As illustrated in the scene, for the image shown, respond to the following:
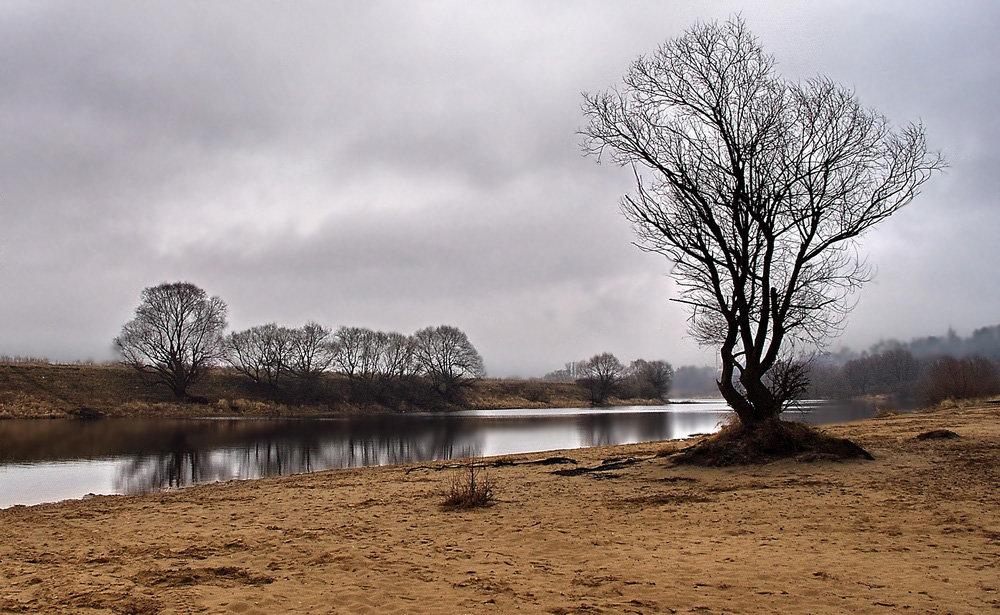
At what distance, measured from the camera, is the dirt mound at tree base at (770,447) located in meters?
12.0

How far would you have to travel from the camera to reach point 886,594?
4.62 m

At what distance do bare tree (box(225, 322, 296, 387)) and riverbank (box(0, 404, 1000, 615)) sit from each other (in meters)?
55.6

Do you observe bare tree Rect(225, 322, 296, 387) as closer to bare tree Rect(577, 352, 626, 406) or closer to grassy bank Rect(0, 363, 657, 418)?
grassy bank Rect(0, 363, 657, 418)

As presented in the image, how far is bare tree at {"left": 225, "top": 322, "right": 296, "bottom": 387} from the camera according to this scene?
210 ft

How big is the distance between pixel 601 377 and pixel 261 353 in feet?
174

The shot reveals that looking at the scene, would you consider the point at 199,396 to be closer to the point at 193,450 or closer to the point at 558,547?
the point at 193,450

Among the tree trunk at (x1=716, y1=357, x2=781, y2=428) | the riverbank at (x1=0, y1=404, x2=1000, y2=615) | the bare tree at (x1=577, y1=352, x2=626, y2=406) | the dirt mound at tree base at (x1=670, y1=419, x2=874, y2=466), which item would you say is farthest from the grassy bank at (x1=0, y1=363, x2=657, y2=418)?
the tree trunk at (x1=716, y1=357, x2=781, y2=428)

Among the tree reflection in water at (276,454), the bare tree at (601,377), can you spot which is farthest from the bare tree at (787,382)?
the bare tree at (601,377)

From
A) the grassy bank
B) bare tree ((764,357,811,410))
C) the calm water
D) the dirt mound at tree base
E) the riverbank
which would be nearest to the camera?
the riverbank

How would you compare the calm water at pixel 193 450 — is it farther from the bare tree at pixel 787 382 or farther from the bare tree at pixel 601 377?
the bare tree at pixel 601 377

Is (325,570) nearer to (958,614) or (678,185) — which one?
(958,614)

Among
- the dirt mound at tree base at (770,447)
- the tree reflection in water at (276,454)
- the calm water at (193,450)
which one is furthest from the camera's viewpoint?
the tree reflection in water at (276,454)

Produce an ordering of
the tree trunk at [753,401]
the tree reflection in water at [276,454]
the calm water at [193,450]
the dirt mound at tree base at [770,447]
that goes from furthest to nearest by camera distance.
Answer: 1. the tree reflection in water at [276,454]
2. the calm water at [193,450]
3. the tree trunk at [753,401]
4. the dirt mound at tree base at [770,447]

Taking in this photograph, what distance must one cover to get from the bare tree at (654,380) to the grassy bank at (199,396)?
26724 mm
